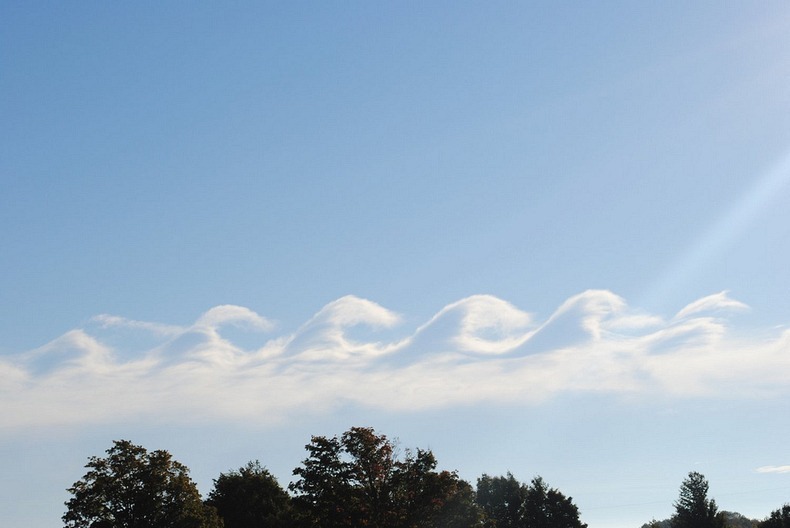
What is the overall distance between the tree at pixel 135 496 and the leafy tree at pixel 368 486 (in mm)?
9327

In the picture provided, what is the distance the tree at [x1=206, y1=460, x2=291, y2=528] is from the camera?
84250 millimetres

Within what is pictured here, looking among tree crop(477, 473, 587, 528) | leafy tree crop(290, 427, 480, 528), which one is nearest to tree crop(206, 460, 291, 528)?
leafy tree crop(290, 427, 480, 528)

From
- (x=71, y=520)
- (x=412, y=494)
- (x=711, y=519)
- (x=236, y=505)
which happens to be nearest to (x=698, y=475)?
(x=711, y=519)

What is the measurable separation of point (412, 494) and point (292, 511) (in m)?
26.1

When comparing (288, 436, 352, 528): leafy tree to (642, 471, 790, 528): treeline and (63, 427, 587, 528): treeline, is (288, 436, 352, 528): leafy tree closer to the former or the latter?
(63, 427, 587, 528): treeline

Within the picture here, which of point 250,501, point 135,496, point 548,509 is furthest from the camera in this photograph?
point 548,509

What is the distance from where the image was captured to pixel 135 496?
59.6 meters

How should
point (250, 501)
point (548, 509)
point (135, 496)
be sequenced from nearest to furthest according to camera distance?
point (135, 496), point (250, 501), point (548, 509)

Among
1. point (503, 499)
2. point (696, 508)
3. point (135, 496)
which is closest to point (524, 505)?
point (503, 499)

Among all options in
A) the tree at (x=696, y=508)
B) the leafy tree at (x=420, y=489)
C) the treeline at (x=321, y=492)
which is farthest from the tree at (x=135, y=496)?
the tree at (x=696, y=508)

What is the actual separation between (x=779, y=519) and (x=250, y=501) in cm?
6472

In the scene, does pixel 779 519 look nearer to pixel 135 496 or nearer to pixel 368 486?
pixel 368 486

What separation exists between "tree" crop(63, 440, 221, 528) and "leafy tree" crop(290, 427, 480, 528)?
9327 millimetres

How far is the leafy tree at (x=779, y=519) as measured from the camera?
86.7 metres
